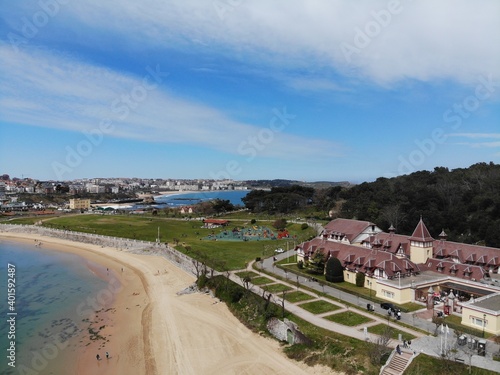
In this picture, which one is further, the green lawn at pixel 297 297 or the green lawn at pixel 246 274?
the green lawn at pixel 246 274

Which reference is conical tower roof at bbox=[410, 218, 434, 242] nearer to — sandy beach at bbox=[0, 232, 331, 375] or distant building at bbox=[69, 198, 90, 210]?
sandy beach at bbox=[0, 232, 331, 375]

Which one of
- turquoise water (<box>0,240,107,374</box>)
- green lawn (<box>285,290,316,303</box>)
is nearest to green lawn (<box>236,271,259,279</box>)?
green lawn (<box>285,290,316,303</box>)

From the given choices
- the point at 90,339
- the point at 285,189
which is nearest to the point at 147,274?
the point at 90,339

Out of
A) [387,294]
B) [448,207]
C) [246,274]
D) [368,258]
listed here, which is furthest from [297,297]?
[448,207]

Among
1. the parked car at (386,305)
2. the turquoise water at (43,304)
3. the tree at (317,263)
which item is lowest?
the turquoise water at (43,304)

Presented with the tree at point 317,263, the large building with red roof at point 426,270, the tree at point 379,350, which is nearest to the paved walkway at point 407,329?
the tree at point 379,350

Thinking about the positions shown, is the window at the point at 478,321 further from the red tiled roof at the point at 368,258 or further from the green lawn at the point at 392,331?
the red tiled roof at the point at 368,258

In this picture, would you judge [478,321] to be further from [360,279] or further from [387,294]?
[360,279]
